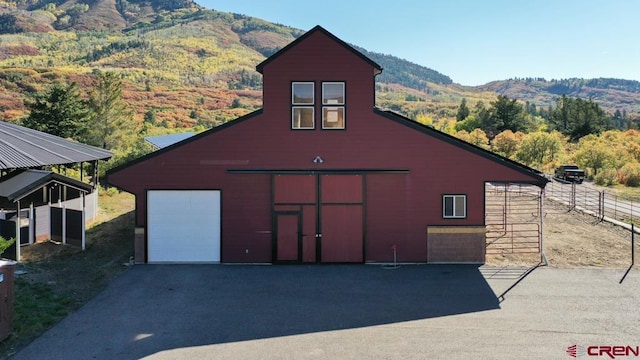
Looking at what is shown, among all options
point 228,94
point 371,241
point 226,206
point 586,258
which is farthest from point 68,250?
point 228,94

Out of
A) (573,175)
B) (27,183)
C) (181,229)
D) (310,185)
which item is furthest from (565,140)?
(27,183)

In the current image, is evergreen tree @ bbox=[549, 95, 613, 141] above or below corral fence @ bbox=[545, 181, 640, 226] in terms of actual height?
above

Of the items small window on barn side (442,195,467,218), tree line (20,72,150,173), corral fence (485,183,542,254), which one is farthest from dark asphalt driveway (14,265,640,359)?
tree line (20,72,150,173)

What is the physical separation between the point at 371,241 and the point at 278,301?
5.20 m

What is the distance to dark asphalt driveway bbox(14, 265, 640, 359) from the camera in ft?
34.6

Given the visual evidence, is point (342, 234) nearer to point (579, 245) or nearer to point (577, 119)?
point (579, 245)

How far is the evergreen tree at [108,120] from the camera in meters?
43.4

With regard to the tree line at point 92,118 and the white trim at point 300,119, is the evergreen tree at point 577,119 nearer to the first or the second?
the tree line at point 92,118

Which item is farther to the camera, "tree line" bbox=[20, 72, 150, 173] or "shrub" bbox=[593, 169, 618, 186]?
"shrub" bbox=[593, 169, 618, 186]

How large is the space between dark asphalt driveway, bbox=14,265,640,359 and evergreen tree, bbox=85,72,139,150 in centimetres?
3038

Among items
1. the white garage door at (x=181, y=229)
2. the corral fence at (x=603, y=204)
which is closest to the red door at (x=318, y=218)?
the white garage door at (x=181, y=229)

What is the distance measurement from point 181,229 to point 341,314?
7764 millimetres

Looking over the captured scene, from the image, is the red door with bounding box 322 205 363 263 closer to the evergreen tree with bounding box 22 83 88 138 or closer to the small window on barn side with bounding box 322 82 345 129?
the small window on barn side with bounding box 322 82 345 129

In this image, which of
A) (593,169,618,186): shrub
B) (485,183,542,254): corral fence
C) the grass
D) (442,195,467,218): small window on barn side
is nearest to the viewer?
the grass
